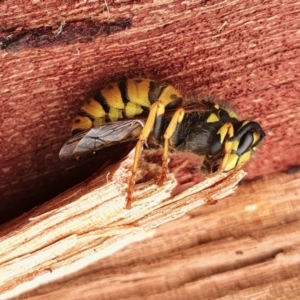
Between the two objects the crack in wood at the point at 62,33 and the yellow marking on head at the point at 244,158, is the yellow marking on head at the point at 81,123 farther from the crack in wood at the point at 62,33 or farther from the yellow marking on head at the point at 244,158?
the yellow marking on head at the point at 244,158

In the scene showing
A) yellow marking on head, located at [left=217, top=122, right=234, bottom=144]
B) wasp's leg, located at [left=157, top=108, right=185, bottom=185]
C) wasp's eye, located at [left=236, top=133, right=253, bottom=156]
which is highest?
wasp's leg, located at [left=157, top=108, right=185, bottom=185]

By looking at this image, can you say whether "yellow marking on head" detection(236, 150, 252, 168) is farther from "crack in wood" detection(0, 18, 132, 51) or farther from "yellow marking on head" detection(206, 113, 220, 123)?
"crack in wood" detection(0, 18, 132, 51)

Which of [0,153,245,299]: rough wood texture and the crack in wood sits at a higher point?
the crack in wood

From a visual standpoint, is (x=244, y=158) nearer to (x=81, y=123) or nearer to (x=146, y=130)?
(x=146, y=130)

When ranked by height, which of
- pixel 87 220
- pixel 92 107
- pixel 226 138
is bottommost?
pixel 87 220

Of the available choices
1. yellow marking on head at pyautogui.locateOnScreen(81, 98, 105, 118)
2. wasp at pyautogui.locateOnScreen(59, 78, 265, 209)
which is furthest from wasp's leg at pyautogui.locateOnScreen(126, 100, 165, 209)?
yellow marking on head at pyautogui.locateOnScreen(81, 98, 105, 118)

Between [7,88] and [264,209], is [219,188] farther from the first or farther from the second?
[7,88]

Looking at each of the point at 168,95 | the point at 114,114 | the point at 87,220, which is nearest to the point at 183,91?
the point at 168,95

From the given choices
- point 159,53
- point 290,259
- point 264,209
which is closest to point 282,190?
point 264,209
